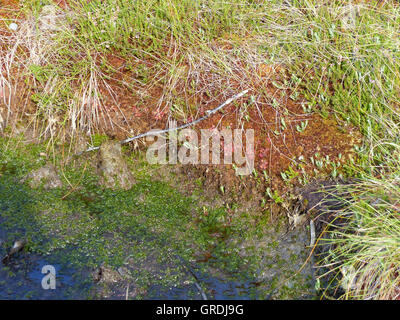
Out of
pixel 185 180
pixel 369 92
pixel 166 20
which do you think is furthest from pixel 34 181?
pixel 369 92

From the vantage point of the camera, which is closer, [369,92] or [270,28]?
[369,92]

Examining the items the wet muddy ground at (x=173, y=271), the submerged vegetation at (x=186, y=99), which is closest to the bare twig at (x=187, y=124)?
the submerged vegetation at (x=186, y=99)

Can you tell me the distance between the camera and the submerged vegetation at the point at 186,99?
3.18 metres

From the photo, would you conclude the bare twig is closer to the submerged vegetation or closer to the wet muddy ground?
the submerged vegetation

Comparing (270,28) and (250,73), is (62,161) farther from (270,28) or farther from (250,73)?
(270,28)

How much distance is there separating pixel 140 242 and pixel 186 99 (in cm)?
122

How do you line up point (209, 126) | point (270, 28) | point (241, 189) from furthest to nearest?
point (270, 28)
point (209, 126)
point (241, 189)

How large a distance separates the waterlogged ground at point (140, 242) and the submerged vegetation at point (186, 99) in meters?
0.01

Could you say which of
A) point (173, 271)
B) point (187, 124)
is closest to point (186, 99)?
point (187, 124)

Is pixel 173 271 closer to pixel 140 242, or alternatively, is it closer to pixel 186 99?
pixel 140 242

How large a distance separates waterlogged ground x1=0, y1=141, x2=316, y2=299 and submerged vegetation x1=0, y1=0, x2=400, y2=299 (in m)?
0.01

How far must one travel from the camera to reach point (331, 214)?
294 centimetres

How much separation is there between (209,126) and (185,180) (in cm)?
46

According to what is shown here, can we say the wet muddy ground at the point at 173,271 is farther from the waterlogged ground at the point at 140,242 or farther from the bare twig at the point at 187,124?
the bare twig at the point at 187,124
